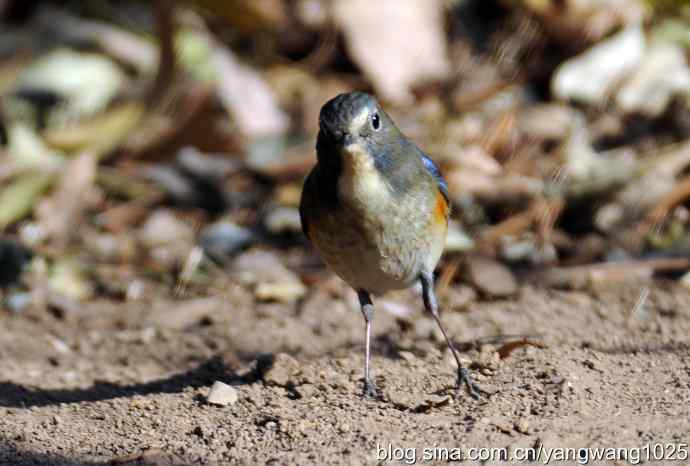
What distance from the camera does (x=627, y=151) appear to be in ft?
21.2

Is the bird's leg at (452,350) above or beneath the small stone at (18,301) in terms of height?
beneath

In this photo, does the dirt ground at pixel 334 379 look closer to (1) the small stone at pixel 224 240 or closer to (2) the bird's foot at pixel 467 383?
(2) the bird's foot at pixel 467 383

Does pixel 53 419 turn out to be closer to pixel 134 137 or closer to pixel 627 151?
pixel 134 137

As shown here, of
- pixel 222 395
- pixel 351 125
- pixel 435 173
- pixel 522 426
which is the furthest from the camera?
pixel 435 173

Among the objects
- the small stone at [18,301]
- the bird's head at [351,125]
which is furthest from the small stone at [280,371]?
the small stone at [18,301]

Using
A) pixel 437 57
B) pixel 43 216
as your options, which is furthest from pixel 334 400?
pixel 437 57

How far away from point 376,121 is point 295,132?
10.4ft

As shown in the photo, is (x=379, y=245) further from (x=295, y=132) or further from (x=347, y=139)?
(x=295, y=132)

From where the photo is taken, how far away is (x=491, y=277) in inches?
219

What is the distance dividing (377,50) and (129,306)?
109 inches

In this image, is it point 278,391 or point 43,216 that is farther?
point 43,216

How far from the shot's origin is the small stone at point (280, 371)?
13.7 feet

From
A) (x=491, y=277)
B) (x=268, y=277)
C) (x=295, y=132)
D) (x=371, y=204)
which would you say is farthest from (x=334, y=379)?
(x=295, y=132)

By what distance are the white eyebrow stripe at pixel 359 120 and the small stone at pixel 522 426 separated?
1127mm
